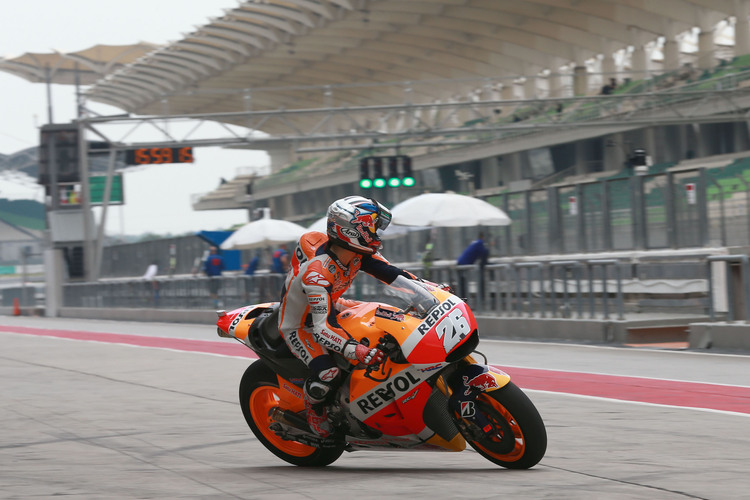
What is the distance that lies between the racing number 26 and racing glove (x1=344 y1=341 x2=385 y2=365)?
1.16ft

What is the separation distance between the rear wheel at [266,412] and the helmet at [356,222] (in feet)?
3.90

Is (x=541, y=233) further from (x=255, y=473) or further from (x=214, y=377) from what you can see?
(x=255, y=473)

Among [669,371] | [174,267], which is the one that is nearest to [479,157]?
[174,267]

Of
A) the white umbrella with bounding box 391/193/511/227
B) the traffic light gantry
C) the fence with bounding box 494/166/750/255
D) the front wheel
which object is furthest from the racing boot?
the traffic light gantry

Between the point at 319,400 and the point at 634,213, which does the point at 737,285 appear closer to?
the point at 634,213

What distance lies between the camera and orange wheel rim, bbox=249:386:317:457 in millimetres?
7023

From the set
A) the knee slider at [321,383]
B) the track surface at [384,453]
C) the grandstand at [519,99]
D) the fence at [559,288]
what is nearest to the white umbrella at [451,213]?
the grandstand at [519,99]

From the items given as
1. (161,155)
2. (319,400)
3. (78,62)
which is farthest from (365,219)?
(78,62)

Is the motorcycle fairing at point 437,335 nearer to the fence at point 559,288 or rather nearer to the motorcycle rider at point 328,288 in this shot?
the motorcycle rider at point 328,288


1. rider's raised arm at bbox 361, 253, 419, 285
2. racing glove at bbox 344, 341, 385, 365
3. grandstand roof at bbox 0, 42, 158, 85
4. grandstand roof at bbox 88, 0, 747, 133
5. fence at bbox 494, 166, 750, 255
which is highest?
grandstand roof at bbox 0, 42, 158, 85

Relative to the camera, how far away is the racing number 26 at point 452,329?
19.2 feet

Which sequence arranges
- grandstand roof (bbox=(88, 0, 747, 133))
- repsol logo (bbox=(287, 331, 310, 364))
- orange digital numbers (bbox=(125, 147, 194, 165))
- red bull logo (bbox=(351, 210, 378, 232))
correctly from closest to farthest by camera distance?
red bull logo (bbox=(351, 210, 378, 232)) → repsol logo (bbox=(287, 331, 310, 364)) → orange digital numbers (bbox=(125, 147, 194, 165)) → grandstand roof (bbox=(88, 0, 747, 133))

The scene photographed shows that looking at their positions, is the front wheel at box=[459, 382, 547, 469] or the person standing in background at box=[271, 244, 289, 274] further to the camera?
the person standing in background at box=[271, 244, 289, 274]

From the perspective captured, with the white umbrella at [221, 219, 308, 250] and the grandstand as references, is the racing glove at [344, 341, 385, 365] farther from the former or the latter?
the white umbrella at [221, 219, 308, 250]
